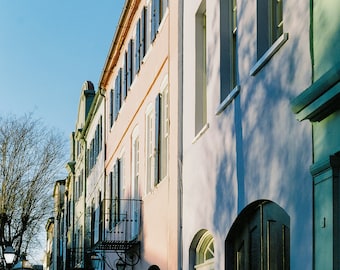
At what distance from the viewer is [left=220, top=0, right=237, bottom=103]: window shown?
491 inches

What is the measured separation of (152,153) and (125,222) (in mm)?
3906

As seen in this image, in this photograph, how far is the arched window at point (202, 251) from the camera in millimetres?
13602

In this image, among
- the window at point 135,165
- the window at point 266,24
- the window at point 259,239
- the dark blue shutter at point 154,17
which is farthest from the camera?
the window at point 135,165

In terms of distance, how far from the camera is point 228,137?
1194 centimetres

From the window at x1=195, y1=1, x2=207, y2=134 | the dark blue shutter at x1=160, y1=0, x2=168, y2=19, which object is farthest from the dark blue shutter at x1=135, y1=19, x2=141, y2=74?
the window at x1=195, y1=1, x2=207, y2=134

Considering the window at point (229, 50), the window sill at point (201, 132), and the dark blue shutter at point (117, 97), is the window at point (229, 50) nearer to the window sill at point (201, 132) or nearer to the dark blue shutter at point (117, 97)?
the window sill at point (201, 132)

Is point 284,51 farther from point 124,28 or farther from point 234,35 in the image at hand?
point 124,28

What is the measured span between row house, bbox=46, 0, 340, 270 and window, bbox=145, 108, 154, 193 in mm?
27

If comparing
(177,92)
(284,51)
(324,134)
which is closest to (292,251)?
(324,134)

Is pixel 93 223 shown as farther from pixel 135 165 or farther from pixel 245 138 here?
pixel 245 138

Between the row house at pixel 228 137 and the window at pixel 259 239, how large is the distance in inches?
0.6

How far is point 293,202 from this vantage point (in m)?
9.01

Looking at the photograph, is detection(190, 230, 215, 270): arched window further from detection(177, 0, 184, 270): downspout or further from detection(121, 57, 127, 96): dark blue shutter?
detection(121, 57, 127, 96): dark blue shutter

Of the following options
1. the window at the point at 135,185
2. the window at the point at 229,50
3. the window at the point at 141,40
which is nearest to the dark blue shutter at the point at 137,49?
the window at the point at 141,40
